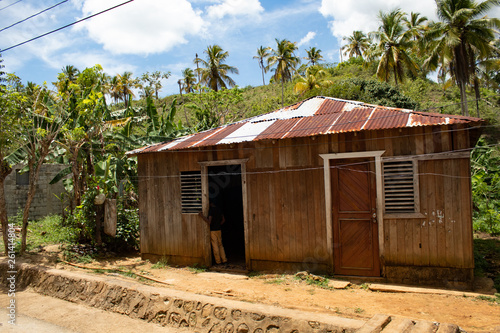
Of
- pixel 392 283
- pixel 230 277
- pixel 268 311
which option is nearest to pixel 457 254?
pixel 392 283

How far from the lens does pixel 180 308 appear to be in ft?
15.5

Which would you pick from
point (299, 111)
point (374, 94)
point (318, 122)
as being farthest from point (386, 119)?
point (374, 94)

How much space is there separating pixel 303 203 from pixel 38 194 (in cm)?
1161

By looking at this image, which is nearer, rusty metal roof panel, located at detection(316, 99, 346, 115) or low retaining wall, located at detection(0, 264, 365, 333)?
low retaining wall, located at detection(0, 264, 365, 333)

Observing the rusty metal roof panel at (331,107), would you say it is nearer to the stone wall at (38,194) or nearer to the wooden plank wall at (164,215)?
the wooden plank wall at (164,215)

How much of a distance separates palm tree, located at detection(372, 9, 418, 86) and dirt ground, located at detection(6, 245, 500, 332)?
24.1m

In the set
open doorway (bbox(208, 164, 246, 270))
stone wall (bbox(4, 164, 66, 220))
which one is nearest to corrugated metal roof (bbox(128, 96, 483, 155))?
open doorway (bbox(208, 164, 246, 270))

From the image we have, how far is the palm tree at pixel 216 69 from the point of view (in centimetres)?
3198

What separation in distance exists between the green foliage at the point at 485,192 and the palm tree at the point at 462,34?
245 inches

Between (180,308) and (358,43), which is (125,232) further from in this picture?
(358,43)

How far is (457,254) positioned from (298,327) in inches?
157

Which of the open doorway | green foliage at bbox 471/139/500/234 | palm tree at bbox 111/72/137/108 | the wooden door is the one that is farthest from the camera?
palm tree at bbox 111/72/137/108

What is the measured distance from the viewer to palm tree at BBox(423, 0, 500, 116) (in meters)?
20.7

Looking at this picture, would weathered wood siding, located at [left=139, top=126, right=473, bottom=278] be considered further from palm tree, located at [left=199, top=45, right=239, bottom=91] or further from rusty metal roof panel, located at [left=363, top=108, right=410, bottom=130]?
palm tree, located at [left=199, top=45, right=239, bottom=91]
